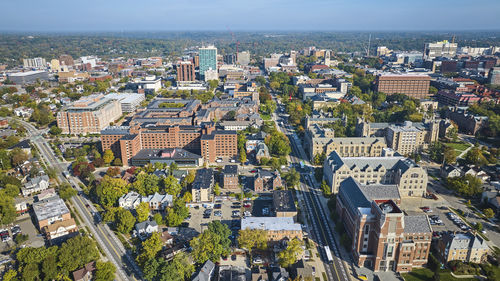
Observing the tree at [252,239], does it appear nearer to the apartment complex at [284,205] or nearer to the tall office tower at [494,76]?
the apartment complex at [284,205]

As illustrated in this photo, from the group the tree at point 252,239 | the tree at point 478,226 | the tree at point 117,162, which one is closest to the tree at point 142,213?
the tree at point 252,239

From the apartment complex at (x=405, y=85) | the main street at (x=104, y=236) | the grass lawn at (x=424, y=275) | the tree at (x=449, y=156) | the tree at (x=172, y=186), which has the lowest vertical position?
the main street at (x=104, y=236)

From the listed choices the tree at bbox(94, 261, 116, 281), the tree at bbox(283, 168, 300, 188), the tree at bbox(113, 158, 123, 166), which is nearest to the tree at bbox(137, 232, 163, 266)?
the tree at bbox(94, 261, 116, 281)

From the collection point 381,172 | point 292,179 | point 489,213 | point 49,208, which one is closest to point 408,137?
point 381,172

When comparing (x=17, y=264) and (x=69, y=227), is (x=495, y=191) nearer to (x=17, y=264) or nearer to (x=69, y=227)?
(x=69, y=227)

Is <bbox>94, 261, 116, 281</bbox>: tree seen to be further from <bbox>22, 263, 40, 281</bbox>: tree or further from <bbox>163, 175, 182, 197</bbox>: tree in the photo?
<bbox>163, 175, 182, 197</bbox>: tree

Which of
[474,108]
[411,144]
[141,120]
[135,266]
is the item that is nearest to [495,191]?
[411,144]

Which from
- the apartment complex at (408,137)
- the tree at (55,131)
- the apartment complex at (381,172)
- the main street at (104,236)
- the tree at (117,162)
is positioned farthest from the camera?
the tree at (55,131)

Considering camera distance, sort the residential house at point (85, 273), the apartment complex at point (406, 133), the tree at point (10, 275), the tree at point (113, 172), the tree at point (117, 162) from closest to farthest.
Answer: the tree at point (10, 275)
the residential house at point (85, 273)
the tree at point (113, 172)
the tree at point (117, 162)
the apartment complex at point (406, 133)
